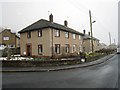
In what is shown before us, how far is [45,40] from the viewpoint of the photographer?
2872 centimetres

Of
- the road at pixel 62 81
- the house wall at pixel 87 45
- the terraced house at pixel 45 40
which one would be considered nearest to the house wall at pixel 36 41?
the terraced house at pixel 45 40

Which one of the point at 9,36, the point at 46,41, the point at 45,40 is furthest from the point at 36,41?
the point at 9,36

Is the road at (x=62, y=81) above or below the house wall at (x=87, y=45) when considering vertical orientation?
below

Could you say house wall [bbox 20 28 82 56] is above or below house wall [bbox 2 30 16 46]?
below

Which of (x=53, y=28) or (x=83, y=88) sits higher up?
(x=53, y=28)

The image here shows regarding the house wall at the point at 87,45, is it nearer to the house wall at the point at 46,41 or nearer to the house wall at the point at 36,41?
the house wall at the point at 46,41

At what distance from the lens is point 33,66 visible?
19.0 metres

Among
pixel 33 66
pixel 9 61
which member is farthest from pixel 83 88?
pixel 9 61

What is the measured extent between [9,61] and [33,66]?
121 inches

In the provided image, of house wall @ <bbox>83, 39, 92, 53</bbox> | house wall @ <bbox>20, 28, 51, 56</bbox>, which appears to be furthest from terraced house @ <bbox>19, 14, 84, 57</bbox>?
house wall @ <bbox>83, 39, 92, 53</bbox>

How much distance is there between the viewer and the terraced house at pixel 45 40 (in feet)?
93.1

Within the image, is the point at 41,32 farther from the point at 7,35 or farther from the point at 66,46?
the point at 7,35

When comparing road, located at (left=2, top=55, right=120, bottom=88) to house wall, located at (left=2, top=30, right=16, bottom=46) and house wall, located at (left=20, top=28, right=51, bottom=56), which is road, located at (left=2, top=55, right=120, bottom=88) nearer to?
house wall, located at (left=20, top=28, right=51, bottom=56)

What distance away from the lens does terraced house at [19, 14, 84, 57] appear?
28.4m
